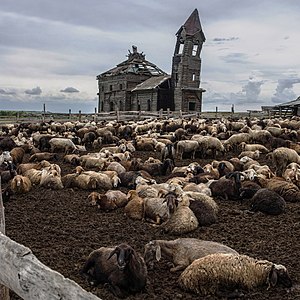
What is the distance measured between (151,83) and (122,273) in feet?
137

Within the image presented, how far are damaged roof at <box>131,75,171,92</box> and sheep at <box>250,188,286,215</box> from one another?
116 feet

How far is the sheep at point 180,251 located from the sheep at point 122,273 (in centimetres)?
63

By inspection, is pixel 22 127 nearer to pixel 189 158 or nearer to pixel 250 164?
pixel 189 158

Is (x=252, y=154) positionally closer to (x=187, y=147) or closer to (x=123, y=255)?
(x=187, y=147)

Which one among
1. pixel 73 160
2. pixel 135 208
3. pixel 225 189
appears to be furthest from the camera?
pixel 73 160

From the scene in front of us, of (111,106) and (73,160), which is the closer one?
(73,160)

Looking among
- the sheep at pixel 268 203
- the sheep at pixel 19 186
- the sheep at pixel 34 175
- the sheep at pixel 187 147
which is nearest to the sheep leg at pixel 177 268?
the sheep at pixel 268 203

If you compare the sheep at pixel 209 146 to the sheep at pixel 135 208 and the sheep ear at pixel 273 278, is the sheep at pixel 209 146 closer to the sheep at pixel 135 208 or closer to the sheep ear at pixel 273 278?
the sheep at pixel 135 208

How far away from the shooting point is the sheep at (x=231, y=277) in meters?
5.58

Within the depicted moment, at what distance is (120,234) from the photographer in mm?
7887

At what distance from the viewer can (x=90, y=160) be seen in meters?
15.5

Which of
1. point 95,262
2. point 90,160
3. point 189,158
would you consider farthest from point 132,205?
point 189,158

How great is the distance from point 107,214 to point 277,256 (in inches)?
150

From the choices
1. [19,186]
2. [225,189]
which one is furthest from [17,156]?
[225,189]
